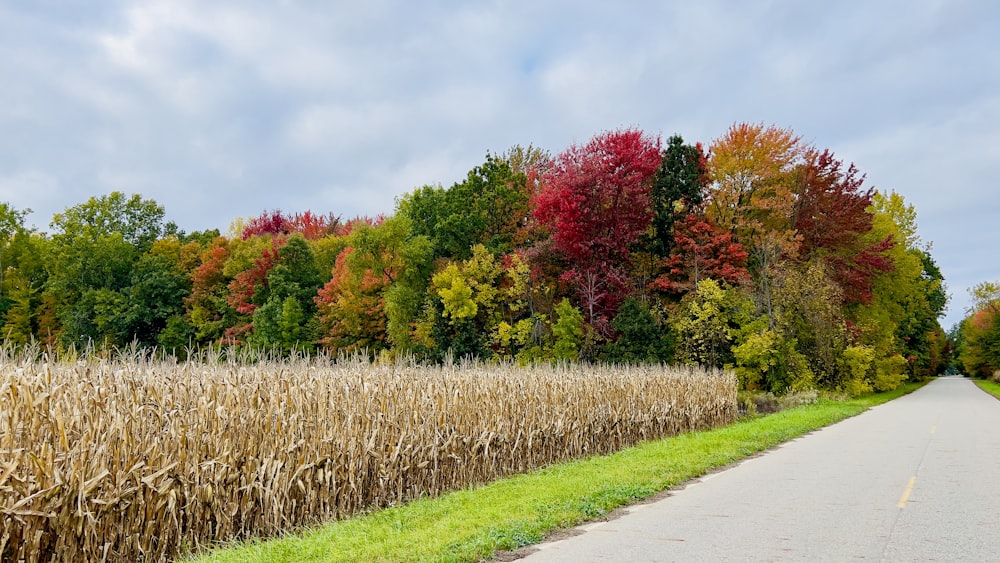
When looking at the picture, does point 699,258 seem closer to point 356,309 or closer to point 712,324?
point 712,324

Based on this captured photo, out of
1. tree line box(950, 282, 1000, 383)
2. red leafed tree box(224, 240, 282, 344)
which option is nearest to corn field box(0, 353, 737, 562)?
red leafed tree box(224, 240, 282, 344)

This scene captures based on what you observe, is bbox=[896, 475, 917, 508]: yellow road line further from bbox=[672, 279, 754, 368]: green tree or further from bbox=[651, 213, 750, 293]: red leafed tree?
bbox=[651, 213, 750, 293]: red leafed tree

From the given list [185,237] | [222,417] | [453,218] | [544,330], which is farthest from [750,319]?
[185,237]

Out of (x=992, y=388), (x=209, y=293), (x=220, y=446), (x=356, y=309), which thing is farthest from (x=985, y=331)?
(x=220, y=446)

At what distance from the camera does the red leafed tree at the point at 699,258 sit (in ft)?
121

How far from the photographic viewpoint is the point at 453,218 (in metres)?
42.1

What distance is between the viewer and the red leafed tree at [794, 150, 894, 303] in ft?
133

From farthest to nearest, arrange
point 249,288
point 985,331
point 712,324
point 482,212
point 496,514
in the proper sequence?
1. point 985,331
2. point 249,288
3. point 482,212
4. point 712,324
5. point 496,514

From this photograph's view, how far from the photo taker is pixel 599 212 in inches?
1506

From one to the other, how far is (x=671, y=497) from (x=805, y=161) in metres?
37.0

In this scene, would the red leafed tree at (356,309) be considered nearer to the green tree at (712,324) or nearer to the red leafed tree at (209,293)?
the red leafed tree at (209,293)

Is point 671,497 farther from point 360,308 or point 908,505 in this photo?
point 360,308

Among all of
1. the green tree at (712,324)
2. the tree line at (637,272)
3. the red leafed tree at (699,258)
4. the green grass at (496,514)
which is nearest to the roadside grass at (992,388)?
the tree line at (637,272)

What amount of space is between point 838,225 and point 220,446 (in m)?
39.8
